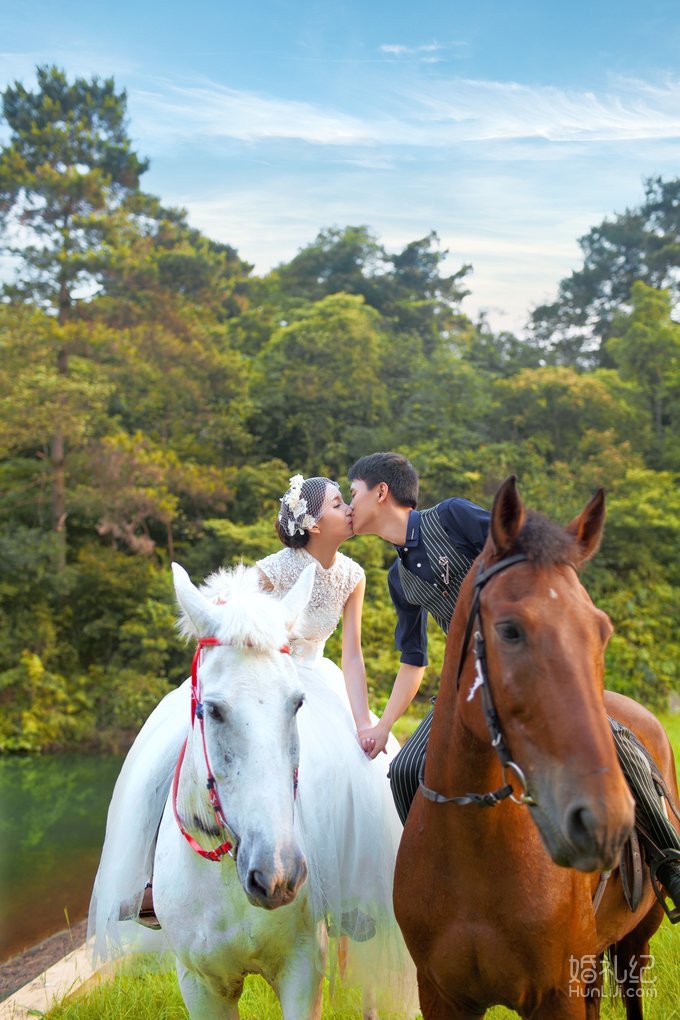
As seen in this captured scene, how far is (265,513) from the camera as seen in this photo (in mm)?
19250

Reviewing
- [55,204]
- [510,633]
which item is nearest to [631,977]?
[510,633]

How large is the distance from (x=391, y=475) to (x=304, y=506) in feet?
1.80

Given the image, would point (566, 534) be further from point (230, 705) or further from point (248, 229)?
point (248, 229)

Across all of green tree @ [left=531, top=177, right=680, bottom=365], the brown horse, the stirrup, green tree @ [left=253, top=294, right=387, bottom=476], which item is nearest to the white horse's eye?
the brown horse

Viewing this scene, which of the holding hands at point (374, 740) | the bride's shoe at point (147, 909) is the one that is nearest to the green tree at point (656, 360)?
the holding hands at point (374, 740)

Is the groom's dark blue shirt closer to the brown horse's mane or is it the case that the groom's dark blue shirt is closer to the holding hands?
the holding hands

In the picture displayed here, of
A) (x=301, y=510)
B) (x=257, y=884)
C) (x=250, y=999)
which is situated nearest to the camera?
(x=257, y=884)

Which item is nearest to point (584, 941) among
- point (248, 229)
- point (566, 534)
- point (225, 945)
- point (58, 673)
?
point (225, 945)

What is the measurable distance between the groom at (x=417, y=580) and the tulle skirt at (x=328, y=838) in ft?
0.68

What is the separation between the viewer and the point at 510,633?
205 centimetres

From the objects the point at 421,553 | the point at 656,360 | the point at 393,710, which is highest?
the point at 656,360

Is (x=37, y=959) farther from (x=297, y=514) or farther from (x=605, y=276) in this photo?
(x=605, y=276)

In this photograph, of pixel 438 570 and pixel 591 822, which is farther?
pixel 438 570

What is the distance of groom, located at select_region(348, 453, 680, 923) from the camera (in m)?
3.12
